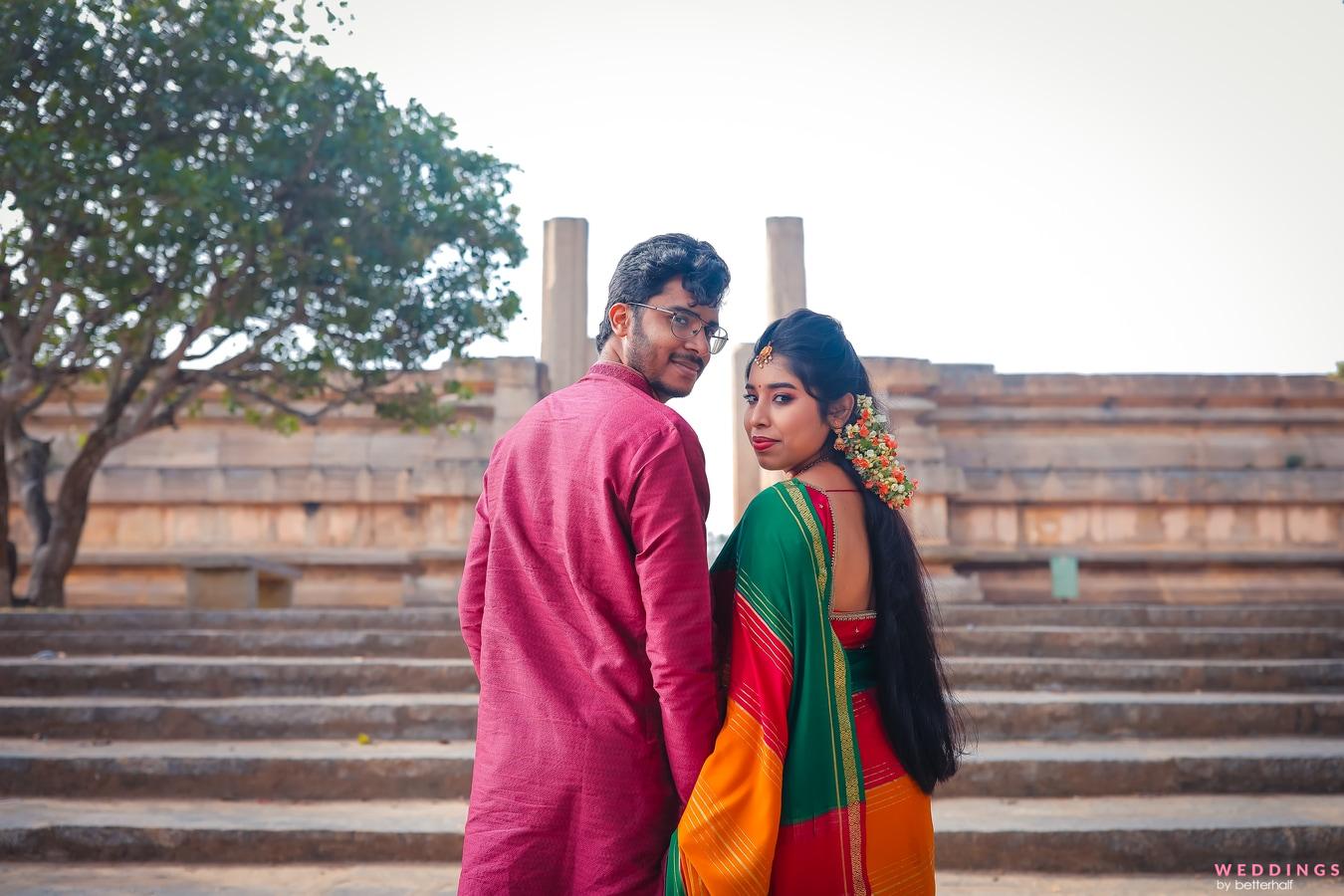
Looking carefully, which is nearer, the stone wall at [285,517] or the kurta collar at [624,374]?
the kurta collar at [624,374]

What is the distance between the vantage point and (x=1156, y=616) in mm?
8656

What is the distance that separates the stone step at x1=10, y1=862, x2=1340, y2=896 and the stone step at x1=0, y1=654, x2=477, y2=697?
1864 millimetres

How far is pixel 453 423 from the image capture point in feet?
40.5

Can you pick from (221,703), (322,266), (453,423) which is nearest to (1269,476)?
(453,423)

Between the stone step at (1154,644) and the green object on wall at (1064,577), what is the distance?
4.53 meters

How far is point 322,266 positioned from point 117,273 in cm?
183

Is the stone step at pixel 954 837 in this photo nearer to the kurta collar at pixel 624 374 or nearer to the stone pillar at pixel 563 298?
the kurta collar at pixel 624 374

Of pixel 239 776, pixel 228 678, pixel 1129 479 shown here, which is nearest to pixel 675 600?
pixel 239 776

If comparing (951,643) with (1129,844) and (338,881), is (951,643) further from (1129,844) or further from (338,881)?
(338,881)

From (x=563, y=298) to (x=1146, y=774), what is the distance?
9435 millimetres

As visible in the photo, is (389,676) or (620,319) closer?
(620,319)

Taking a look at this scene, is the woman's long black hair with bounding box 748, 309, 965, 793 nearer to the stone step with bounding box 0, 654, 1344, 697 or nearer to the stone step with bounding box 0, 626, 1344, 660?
the stone step with bounding box 0, 654, 1344, 697

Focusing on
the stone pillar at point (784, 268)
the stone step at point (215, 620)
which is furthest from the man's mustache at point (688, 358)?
the stone pillar at point (784, 268)

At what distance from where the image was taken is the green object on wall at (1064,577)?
40.4 feet
